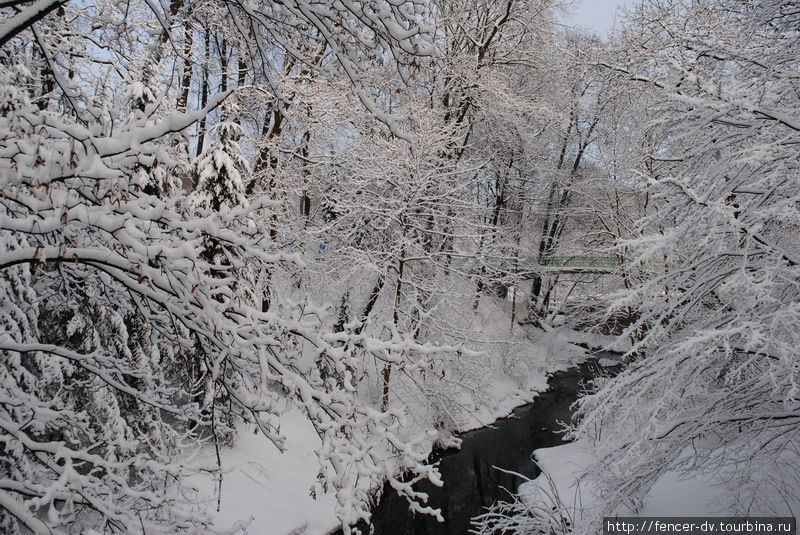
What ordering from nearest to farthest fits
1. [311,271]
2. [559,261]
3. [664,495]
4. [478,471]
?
[311,271], [664,495], [478,471], [559,261]

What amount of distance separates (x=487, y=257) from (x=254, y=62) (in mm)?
9266

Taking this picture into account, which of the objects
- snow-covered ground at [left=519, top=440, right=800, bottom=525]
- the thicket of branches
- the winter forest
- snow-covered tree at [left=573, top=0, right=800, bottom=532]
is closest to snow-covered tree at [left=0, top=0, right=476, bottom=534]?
the winter forest

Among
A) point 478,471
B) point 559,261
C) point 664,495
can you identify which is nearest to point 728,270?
point 664,495

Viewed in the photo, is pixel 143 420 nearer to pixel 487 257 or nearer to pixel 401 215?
pixel 401 215

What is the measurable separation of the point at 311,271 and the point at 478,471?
898 centimetres

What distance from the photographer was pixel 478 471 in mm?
10180

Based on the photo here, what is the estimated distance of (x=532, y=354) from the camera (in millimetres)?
17750

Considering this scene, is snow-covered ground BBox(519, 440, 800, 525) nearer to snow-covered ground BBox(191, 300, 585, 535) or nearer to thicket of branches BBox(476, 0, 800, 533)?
thicket of branches BBox(476, 0, 800, 533)

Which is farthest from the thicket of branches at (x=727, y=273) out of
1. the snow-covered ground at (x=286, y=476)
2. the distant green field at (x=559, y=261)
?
the distant green field at (x=559, y=261)

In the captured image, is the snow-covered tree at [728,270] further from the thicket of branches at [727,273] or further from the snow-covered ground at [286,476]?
the snow-covered ground at [286,476]

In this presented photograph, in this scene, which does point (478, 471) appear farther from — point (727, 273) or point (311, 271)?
point (311, 271)

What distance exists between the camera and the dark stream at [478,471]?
824cm

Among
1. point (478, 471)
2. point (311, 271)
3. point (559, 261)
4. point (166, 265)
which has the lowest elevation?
point (478, 471)

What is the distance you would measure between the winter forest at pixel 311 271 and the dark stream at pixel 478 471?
953 millimetres
